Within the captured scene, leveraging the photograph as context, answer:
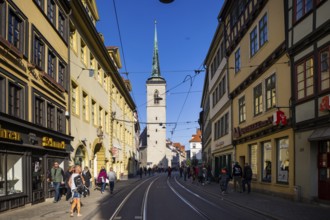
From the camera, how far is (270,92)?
2155cm

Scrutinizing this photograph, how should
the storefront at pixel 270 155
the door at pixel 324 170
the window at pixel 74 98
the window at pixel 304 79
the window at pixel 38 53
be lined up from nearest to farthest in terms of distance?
the door at pixel 324 170
the window at pixel 304 79
the storefront at pixel 270 155
the window at pixel 38 53
the window at pixel 74 98

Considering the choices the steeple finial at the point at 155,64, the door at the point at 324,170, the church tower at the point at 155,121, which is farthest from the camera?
the steeple finial at the point at 155,64

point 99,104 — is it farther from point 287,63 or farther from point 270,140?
point 287,63

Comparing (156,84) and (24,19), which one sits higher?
(156,84)

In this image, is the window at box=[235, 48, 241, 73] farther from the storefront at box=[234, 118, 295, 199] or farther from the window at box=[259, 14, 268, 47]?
the window at box=[259, 14, 268, 47]

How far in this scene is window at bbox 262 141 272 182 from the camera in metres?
22.0

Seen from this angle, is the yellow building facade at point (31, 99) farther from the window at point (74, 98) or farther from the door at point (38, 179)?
the window at point (74, 98)

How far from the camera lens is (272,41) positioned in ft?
68.1

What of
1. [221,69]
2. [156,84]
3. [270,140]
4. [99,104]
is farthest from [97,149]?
[156,84]

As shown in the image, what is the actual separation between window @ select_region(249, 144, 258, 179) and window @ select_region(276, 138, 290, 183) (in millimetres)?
4170

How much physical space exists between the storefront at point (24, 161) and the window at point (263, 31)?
1145 cm

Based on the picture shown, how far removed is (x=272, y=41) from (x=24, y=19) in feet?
36.9

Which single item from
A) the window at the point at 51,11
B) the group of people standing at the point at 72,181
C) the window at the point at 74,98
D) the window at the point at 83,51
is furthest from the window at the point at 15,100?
the window at the point at 83,51

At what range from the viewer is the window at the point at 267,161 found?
2200cm
